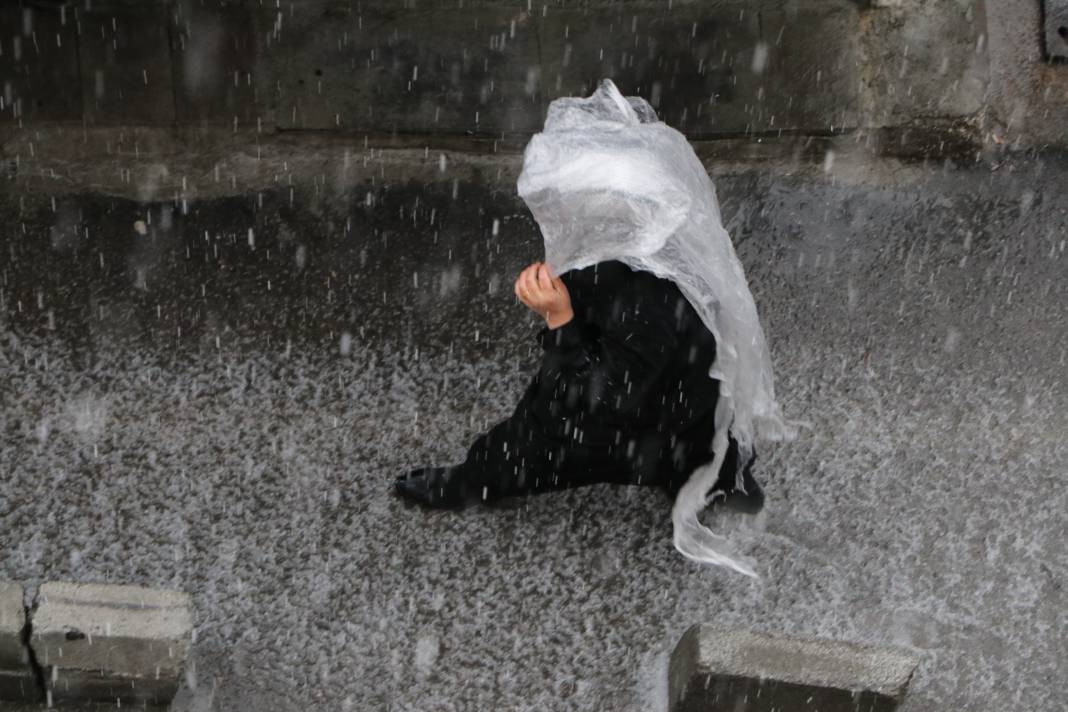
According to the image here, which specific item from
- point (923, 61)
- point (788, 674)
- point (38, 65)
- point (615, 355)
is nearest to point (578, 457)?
point (615, 355)

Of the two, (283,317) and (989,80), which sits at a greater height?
(989,80)

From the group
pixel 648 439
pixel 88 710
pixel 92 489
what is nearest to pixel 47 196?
pixel 92 489

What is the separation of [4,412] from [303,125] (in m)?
1.77

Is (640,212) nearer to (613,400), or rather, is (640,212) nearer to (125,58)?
(613,400)

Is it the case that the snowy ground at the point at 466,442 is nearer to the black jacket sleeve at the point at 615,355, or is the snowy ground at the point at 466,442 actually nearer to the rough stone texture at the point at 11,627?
the rough stone texture at the point at 11,627

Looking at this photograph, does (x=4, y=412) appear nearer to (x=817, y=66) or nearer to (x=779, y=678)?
(x=779, y=678)

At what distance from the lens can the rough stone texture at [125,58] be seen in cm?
547

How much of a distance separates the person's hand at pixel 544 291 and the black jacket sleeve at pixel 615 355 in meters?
0.08

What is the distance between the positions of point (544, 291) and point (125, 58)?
283cm

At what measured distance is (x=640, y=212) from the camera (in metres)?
3.45

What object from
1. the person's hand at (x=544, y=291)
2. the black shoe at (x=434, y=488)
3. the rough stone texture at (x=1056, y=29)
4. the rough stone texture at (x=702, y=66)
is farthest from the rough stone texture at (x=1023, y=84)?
the black shoe at (x=434, y=488)

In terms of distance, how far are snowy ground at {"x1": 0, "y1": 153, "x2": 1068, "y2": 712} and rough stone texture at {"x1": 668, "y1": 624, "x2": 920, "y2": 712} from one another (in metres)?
0.44

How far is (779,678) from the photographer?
141 inches

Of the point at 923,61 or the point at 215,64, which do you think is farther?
the point at 923,61
